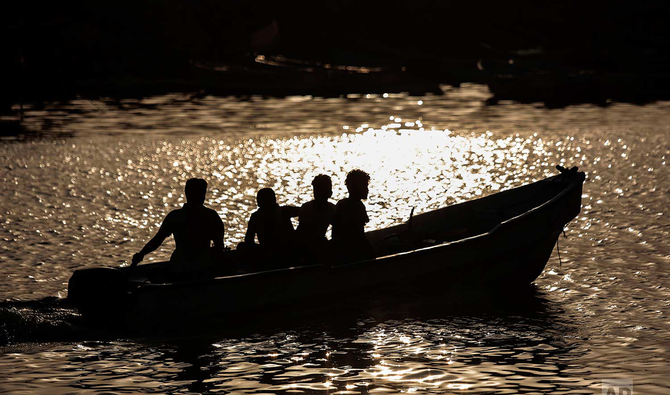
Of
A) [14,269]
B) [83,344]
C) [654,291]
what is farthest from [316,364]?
[14,269]

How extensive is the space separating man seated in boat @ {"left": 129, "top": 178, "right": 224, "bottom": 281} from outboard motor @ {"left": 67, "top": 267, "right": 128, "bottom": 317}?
40 cm

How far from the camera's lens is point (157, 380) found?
1022 centimetres

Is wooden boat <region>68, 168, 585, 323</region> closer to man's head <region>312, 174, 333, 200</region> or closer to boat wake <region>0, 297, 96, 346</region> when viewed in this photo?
boat wake <region>0, 297, 96, 346</region>

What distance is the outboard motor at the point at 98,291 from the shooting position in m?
11.0

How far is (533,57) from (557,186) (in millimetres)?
60811

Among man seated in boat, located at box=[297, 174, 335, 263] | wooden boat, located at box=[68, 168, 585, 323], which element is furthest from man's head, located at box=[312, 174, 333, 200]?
wooden boat, located at box=[68, 168, 585, 323]

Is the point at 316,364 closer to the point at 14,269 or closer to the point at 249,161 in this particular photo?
the point at 14,269

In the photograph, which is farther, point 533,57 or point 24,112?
point 533,57

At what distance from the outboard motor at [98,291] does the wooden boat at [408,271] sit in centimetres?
1

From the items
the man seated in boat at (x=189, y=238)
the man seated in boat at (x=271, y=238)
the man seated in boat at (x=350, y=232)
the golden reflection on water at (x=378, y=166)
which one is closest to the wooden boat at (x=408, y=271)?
the man seated in boat at (x=350, y=232)

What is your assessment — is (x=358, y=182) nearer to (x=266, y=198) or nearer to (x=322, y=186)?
(x=322, y=186)

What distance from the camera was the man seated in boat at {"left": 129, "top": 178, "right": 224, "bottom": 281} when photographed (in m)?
11.2

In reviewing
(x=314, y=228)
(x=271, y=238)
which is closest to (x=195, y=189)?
(x=271, y=238)

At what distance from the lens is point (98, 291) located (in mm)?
10945
